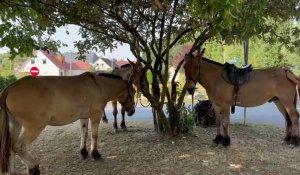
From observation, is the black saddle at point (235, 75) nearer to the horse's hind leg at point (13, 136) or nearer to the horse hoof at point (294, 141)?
the horse hoof at point (294, 141)

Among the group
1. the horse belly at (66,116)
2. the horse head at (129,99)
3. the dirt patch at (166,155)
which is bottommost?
the dirt patch at (166,155)

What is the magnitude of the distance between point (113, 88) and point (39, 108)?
1.76 m

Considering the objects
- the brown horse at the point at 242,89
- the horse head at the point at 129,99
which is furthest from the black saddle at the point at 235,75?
the horse head at the point at 129,99

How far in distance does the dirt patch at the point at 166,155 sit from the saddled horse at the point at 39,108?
55cm

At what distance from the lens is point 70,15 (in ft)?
22.0

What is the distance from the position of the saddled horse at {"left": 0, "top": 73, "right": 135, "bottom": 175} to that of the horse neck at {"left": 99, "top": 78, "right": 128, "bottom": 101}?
0.04 meters

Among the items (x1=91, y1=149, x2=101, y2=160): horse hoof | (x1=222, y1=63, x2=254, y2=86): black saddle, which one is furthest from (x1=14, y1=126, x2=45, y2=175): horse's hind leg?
(x1=222, y1=63, x2=254, y2=86): black saddle

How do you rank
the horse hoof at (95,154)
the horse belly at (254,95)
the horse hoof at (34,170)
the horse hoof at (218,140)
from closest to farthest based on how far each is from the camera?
the horse hoof at (34,170)
the horse hoof at (95,154)
the horse hoof at (218,140)
the horse belly at (254,95)

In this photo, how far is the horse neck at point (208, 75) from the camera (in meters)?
7.45

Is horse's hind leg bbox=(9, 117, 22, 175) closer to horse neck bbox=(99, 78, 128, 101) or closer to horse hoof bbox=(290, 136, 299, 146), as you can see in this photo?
horse neck bbox=(99, 78, 128, 101)

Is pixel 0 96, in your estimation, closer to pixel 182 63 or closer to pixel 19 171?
pixel 19 171

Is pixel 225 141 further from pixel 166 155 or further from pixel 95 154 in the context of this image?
pixel 95 154

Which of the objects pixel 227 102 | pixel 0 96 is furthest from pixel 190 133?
pixel 0 96

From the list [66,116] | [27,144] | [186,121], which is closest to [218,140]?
[186,121]
